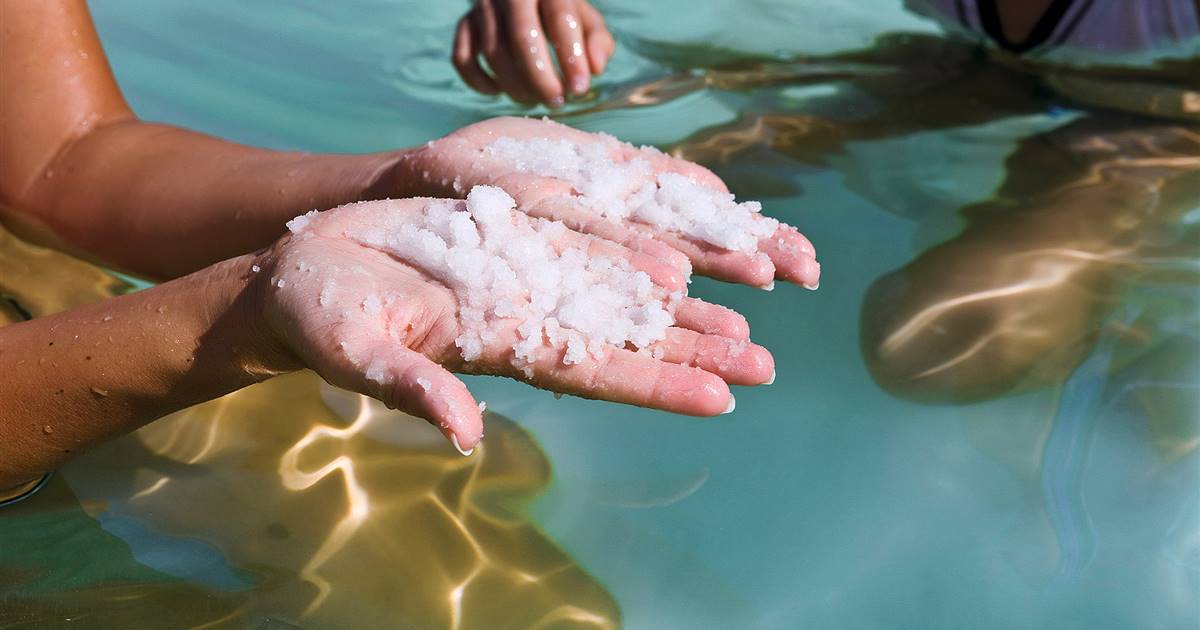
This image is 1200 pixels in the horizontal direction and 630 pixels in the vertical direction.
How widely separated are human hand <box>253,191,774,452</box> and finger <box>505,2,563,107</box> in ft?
3.47

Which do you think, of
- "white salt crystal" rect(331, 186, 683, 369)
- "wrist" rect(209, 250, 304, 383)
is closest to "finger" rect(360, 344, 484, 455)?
"white salt crystal" rect(331, 186, 683, 369)

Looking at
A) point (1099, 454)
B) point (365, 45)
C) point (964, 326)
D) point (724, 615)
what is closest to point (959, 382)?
point (964, 326)

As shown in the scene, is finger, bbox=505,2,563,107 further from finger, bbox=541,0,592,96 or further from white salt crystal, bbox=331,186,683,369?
white salt crystal, bbox=331,186,683,369

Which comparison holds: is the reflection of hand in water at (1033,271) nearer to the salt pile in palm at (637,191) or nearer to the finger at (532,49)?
the salt pile in palm at (637,191)

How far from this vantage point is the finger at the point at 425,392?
98 cm

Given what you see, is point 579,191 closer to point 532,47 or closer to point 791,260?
point 791,260

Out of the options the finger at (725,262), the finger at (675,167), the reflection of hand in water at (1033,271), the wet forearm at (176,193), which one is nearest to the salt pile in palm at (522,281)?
the finger at (725,262)

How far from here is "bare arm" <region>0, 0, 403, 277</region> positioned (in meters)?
1.86

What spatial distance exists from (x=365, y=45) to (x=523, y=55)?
1.07 meters

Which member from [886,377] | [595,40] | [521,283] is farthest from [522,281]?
[595,40]

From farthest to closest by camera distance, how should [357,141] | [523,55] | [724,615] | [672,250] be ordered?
[357,141] < [523,55] < [724,615] < [672,250]

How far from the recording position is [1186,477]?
1708 millimetres

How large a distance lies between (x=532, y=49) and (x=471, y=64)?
21cm

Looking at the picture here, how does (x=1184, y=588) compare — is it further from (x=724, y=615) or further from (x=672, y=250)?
(x=672, y=250)
